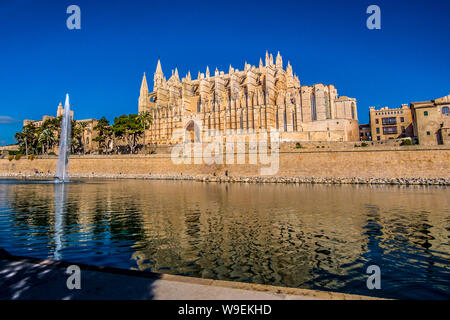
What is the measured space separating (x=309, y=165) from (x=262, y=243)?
31608mm

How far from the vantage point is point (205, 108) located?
65.9m

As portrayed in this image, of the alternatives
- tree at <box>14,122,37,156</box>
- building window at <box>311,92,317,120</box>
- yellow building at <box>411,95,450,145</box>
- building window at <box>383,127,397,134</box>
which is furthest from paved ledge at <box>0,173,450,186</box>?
building window at <box>383,127,397,134</box>

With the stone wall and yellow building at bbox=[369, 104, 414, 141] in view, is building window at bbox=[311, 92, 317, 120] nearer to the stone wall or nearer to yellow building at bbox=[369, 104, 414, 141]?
yellow building at bbox=[369, 104, 414, 141]

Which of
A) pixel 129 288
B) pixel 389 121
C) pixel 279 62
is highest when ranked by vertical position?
pixel 279 62

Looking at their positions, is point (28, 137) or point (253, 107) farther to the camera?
point (28, 137)

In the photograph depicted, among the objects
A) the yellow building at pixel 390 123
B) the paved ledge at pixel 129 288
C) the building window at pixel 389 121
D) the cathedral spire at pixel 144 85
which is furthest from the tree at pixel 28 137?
the building window at pixel 389 121

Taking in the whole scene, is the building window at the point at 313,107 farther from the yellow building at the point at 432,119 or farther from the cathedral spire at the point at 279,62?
the yellow building at the point at 432,119

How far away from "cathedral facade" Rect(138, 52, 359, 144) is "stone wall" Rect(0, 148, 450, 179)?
1601cm

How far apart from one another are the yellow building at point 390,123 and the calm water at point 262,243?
4530 centimetres

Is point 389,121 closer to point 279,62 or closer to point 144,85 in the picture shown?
point 279,62

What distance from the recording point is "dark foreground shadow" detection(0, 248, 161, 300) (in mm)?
3553

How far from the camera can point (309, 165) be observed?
Result: 124 feet

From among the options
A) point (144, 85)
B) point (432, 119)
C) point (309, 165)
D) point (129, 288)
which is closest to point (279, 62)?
point (432, 119)
